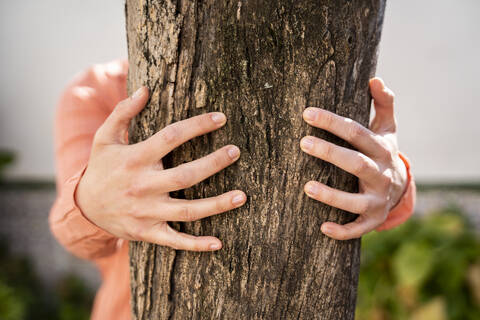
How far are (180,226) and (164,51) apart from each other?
14.6 inches

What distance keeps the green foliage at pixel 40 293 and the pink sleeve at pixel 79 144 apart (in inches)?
101

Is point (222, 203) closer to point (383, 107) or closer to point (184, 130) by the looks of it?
point (184, 130)

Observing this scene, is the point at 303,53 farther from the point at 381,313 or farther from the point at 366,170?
the point at 381,313

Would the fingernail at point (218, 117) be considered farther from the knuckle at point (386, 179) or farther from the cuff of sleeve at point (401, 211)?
the cuff of sleeve at point (401, 211)

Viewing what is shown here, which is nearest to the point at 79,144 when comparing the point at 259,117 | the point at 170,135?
the point at 170,135

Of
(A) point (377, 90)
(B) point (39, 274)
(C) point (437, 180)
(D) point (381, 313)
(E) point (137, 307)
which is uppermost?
(A) point (377, 90)

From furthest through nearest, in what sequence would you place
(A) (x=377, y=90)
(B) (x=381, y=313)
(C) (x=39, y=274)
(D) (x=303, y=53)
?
(C) (x=39, y=274) < (B) (x=381, y=313) < (A) (x=377, y=90) < (D) (x=303, y=53)

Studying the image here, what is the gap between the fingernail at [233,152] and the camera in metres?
0.79

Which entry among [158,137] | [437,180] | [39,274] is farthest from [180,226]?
[39,274]

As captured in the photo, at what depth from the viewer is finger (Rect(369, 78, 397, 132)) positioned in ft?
3.00

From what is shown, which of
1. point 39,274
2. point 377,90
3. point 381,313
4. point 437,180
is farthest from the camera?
point 39,274

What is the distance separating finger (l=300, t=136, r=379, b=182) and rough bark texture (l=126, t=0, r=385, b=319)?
0.03 meters

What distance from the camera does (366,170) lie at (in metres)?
0.82

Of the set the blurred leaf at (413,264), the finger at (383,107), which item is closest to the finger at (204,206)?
the finger at (383,107)
